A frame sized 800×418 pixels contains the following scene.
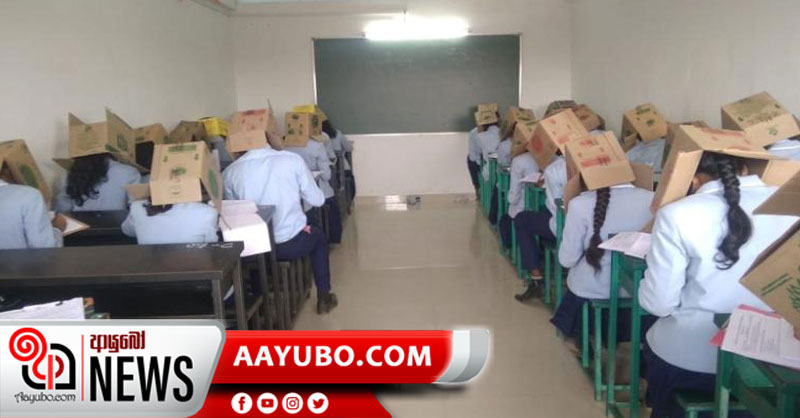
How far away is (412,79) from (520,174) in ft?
10.9

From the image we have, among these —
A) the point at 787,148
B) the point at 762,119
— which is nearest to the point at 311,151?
the point at 762,119

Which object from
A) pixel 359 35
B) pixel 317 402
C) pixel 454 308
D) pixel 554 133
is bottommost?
pixel 454 308

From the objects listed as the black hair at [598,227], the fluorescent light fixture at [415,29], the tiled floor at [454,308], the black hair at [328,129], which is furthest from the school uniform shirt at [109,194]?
the fluorescent light fixture at [415,29]

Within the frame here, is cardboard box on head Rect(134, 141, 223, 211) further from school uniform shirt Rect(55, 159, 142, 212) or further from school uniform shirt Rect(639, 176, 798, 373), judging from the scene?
school uniform shirt Rect(639, 176, 798, 373)

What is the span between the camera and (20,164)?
294 centimetres

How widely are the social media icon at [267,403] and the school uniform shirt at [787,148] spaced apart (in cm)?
262

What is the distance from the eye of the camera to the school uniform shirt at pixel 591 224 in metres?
2.41

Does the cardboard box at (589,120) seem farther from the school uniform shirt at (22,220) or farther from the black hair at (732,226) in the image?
the school uniform shirt at (22,220)

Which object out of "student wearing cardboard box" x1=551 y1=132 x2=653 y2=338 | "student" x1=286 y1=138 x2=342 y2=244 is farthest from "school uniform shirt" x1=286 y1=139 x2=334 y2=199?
"student wearing cardboard box" x1=551 y1=132 x2=653 y2=338

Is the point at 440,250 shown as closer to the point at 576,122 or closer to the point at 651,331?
the point at 576,122

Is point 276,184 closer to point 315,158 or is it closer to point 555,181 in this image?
point 555,181

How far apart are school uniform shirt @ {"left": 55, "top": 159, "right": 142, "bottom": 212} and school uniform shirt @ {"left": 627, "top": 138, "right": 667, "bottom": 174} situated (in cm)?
325

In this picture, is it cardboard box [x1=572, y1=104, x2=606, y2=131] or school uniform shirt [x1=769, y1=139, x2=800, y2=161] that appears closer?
school uniform shirt [x1=769, y1=139, x2=800, y2=161]

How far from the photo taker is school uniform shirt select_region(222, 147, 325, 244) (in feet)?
10.3
